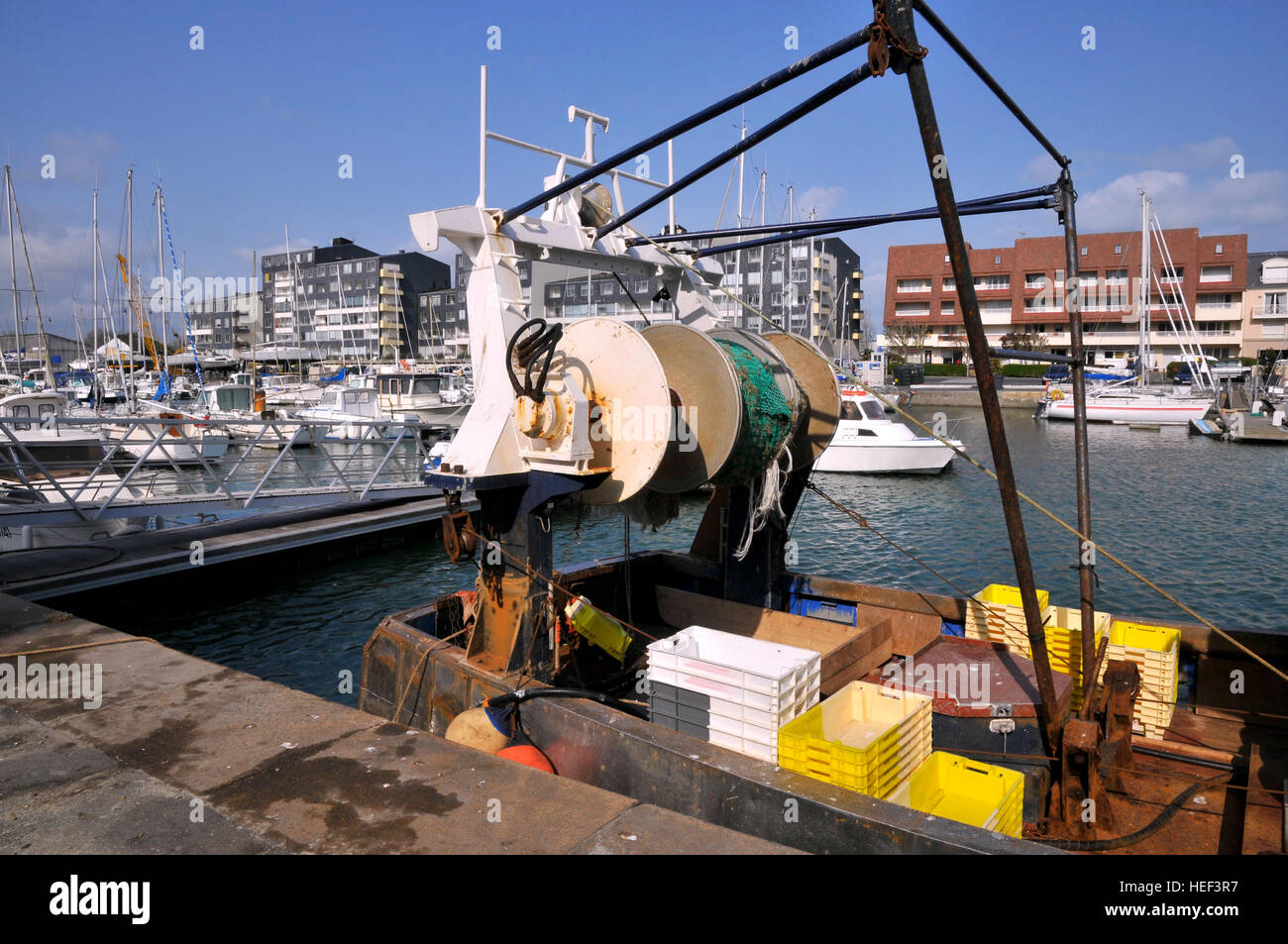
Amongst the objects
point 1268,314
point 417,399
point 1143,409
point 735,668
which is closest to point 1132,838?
point 735,668

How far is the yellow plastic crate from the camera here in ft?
17.1

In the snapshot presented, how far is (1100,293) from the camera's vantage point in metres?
75.1

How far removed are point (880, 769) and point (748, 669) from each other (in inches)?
41.3

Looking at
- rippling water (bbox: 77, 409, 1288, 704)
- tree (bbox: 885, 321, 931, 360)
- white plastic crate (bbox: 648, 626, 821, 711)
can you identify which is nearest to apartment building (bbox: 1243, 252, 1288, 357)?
tree (bbox: 885, 321, 931, 360)

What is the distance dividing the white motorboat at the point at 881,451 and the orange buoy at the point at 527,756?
1022 inches

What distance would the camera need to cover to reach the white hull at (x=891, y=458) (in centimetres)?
3061

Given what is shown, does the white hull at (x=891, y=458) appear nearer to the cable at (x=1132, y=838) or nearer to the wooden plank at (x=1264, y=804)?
the wooden plank at (x=1264, y=804)

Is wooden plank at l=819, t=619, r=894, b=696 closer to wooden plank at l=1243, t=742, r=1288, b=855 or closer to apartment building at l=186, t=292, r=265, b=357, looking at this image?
wooden plank at l=1243, t=742, r=1288, b=855

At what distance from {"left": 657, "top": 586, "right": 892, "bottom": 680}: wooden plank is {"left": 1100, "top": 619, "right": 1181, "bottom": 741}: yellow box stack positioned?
1992mm

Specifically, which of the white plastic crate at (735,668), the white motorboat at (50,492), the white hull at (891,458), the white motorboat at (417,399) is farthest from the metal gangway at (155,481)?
the white hull at (891,458)

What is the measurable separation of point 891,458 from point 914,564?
13.9 metres
